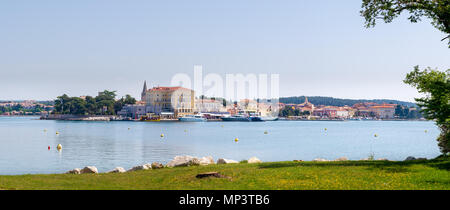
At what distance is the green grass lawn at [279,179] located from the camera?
1420 centimetres

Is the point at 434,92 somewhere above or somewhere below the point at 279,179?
above

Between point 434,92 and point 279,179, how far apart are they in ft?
28.8

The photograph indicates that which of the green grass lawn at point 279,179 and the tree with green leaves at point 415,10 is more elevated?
the tree with green leaves at point 415,10

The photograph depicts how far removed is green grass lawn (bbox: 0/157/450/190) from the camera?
46.6ft

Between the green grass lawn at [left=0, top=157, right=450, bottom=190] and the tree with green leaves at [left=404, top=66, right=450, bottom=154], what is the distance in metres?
2.19

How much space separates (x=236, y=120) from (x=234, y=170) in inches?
7173

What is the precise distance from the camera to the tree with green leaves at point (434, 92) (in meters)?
18.2

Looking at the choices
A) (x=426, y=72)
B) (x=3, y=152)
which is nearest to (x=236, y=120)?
(x=3, y=152)

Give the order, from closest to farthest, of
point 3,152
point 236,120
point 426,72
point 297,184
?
point 297,184 < point 426,72 < point 3,152 < point 236,120

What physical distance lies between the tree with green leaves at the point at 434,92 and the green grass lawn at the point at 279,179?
2.19m

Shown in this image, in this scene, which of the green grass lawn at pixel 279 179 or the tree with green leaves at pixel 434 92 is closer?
the green grass lawn at pixel 279 179

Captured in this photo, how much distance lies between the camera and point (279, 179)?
15414mm
